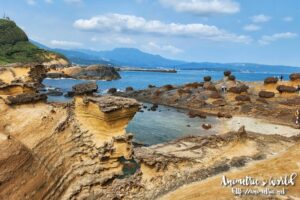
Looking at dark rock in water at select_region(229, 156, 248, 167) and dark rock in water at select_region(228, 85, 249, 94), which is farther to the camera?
dark rock in water at select_region(228, 85, 249, 94)

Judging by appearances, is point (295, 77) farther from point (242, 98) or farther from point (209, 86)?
point (209, 86)

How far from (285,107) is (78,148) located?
44.9 m

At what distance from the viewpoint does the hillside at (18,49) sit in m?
145

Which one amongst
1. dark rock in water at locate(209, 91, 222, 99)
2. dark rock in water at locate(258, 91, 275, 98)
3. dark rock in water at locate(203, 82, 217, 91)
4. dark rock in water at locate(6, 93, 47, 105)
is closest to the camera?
dark rock in water at locate(6, 93, 47, 105)

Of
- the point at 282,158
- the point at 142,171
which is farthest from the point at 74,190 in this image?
the point at 282,158

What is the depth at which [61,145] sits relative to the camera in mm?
14789

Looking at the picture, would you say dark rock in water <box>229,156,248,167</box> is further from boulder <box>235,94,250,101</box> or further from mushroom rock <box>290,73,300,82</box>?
mushroom rock <box>290,73,300,82</box>

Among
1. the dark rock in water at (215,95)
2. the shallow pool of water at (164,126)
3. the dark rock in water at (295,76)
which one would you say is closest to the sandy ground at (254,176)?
the shallow pool of water at (164,126)

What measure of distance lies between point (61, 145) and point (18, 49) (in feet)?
492

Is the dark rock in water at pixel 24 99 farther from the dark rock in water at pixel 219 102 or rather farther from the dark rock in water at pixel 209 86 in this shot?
the dark rock in water at pixel 209 86

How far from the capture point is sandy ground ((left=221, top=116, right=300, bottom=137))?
4144 cm

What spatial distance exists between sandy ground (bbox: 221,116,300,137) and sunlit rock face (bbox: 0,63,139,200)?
27.4 metres

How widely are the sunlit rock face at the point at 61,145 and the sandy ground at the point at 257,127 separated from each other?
90.0ft

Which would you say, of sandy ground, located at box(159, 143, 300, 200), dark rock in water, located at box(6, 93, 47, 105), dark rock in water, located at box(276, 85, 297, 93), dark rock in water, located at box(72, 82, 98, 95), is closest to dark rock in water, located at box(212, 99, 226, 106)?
dark rock in water, located at box(276, 85, 297, 93)
